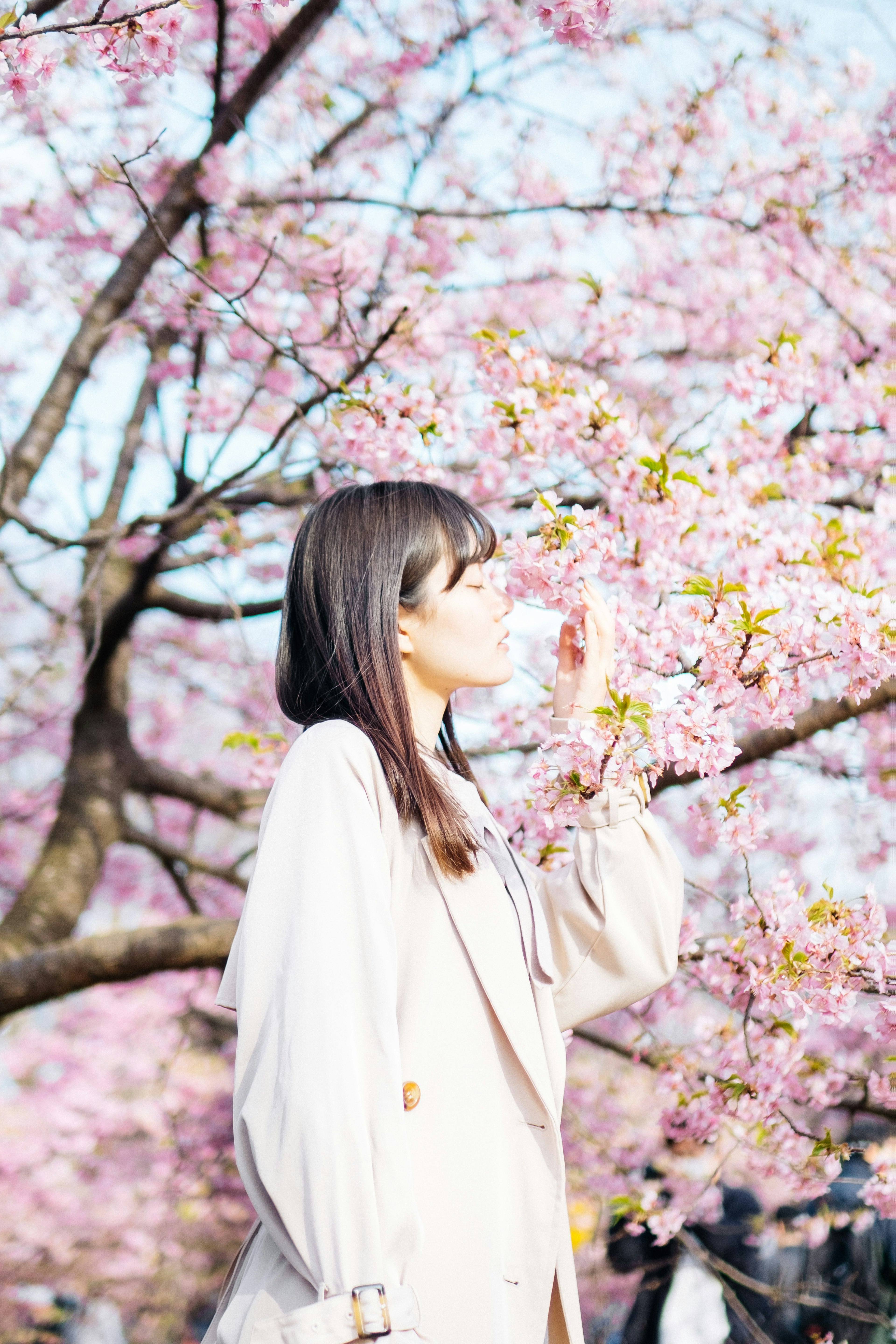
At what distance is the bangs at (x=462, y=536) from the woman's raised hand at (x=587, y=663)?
197 millimetres

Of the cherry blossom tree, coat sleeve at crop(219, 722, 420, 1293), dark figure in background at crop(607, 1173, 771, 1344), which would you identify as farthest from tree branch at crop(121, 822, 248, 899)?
coat sleeve at crop(219, 722, 420, 1293)

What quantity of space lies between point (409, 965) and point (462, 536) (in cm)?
64

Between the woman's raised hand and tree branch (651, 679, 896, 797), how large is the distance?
1084 millimetres

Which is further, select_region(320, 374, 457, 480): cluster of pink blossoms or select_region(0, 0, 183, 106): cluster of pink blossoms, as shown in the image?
select_region(320, 374, 457, 480): cluster of pink blossoms

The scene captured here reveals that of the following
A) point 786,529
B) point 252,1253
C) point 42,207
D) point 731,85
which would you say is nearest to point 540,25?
point 786,529

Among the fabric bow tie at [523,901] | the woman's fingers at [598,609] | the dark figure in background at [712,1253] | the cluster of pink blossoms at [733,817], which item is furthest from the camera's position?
the dark figure in background at [712,1253]

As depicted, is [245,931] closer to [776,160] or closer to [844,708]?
[844,708]

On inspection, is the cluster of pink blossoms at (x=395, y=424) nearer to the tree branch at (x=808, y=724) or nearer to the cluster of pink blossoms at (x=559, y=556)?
the cluster of pink blossoms at (x=559, y=556)

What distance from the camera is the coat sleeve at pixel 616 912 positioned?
1579 millimetres

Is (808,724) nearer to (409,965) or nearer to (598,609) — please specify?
(598,609)

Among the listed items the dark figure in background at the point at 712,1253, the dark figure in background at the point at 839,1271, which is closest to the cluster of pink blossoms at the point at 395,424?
the dark figure in background at the point at 839,1271

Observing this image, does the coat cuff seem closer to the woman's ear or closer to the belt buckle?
the woman's ear

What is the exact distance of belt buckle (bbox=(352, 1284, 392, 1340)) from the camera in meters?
1.02

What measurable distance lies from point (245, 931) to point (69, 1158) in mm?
4373
